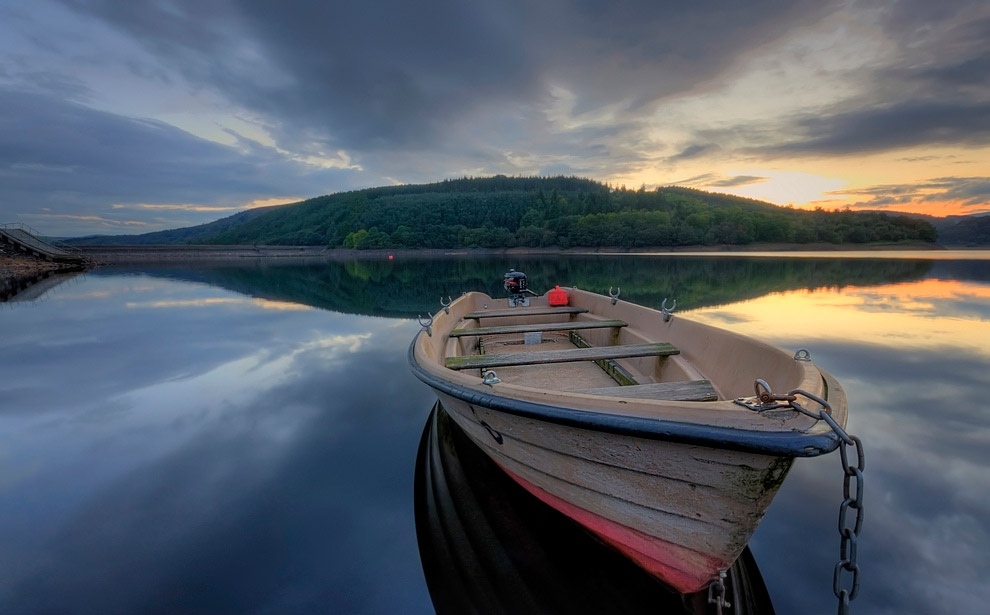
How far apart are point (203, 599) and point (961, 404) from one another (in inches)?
430

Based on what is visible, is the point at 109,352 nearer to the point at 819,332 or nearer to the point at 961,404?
the point at 961,404

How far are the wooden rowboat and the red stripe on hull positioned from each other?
10 mm

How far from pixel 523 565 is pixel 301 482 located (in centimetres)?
304

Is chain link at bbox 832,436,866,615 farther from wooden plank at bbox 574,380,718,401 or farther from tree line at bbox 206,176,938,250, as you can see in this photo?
tree line at bbox 206,176,938,250

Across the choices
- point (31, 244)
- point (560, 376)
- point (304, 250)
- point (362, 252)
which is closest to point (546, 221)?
point (362, 252)

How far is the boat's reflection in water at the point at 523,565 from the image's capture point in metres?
3.05

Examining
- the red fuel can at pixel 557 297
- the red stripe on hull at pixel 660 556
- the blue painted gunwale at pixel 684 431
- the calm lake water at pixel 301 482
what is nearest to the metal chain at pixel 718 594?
the red stripe on hull at pixel 660 556

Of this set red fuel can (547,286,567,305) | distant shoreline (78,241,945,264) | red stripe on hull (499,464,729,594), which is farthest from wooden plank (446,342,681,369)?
distant shoreline (78,241,945,264)

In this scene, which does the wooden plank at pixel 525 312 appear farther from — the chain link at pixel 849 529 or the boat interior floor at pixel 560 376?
the chain link at pixel 849 529

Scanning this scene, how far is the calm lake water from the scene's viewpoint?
338 centimetres

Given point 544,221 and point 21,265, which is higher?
point 544,221

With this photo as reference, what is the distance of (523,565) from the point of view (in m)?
3.41

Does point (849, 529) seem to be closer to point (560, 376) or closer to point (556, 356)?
point (556, 356)

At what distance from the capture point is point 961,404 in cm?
678
